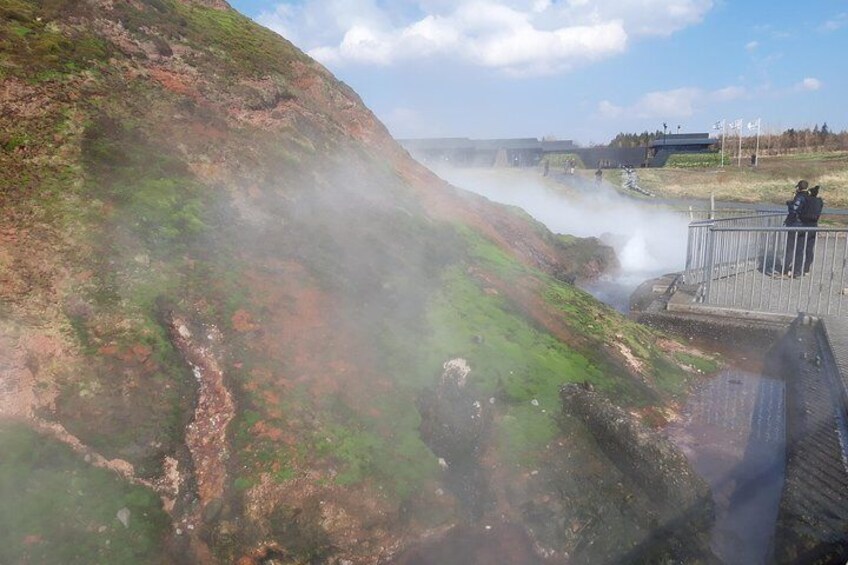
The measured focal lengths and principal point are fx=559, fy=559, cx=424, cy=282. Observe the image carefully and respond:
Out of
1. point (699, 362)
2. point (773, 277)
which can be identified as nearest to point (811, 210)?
point (773, 277)

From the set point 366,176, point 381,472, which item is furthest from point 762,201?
point 381,472

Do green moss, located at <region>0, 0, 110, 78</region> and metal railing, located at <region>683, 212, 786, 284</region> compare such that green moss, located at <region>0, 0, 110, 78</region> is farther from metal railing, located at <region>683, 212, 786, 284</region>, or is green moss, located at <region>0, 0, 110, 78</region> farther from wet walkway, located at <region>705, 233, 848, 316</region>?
wet walkway, located at <region>705, 233, 848, 316</region>

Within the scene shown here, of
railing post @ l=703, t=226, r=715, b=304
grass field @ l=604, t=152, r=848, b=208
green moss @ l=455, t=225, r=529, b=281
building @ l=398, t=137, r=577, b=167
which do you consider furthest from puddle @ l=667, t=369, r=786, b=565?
building @ l=398, t=137, r=577, b=167

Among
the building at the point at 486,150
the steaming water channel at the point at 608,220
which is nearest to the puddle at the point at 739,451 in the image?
the steaming water channel at the point at 608,220

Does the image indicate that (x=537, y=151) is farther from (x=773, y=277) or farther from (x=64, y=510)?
(x=64, y=510)

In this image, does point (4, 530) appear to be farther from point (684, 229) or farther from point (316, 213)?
point (684, 229)

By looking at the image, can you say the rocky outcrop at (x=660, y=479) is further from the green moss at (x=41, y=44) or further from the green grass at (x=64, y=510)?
the green moss at (x=41, y=44)

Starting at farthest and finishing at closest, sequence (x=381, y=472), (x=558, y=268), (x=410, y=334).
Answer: (x=558, y=268)
(x=410, y=334)
(x=381, y=472)
